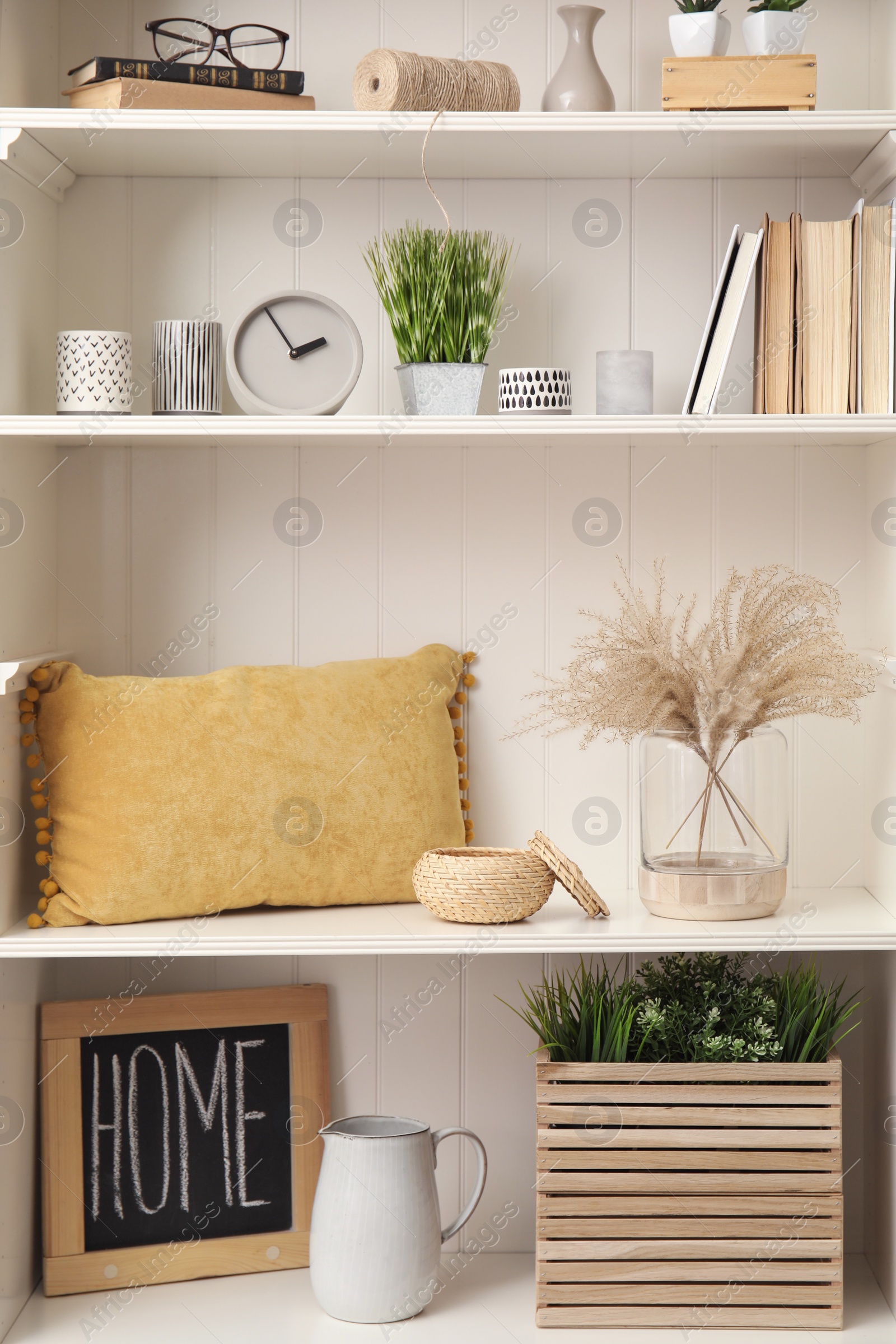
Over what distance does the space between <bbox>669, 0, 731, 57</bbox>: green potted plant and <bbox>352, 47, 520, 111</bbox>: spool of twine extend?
207mm

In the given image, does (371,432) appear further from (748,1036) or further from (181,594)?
(748,1036)

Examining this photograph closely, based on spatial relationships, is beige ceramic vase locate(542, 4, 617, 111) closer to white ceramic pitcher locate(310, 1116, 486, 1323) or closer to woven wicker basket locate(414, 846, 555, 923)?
woven wicker basket locate(414, 846, 555, 923)

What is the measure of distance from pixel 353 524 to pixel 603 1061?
780mm

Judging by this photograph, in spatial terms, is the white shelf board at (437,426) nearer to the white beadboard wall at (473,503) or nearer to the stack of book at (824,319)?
the stack of book at (824,319)

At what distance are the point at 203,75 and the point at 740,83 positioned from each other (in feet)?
2.09

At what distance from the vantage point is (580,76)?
1.46 meters

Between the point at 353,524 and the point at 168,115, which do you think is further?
the point at 353,524

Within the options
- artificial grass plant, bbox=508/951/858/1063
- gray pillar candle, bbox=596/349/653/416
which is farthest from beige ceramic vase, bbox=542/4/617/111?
artificial grass plant, bbox=508/951/858/1063

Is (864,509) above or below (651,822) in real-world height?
above

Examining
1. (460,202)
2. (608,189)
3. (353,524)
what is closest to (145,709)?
(353,524)

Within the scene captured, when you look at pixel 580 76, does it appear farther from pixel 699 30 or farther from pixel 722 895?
pixel 722 895

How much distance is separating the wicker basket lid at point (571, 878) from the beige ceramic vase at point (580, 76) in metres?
0.89

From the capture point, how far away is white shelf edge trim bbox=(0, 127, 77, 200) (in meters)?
1.37

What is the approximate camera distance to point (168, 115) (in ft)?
4.53
